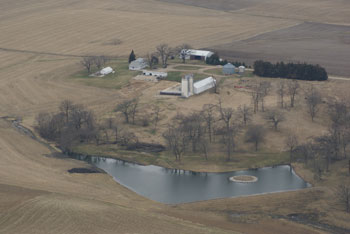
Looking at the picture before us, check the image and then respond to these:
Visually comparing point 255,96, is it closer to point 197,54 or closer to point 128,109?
point 128,109

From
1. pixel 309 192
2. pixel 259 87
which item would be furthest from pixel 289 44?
pixel 309 192

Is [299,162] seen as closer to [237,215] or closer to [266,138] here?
[266,138]

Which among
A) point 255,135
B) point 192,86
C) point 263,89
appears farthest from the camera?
point 192,86

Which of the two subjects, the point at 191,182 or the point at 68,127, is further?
the point at 68,127

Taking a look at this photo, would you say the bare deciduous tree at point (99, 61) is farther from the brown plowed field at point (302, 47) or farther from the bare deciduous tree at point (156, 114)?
the bare deciduous tree at point (156, 114)

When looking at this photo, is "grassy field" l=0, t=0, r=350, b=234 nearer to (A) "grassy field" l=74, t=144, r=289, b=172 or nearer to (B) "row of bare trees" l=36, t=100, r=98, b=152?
(A) "grassy field" l=74, t=144, r=289, b=172

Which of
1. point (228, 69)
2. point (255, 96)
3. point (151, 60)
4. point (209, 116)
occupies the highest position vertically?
point (151, 60)

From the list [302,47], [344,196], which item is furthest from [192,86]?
[344,196]
